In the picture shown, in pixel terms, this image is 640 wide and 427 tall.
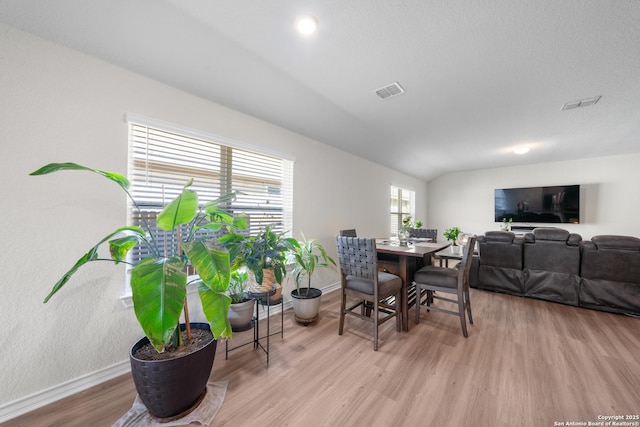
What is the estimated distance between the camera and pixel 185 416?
54.3 inches

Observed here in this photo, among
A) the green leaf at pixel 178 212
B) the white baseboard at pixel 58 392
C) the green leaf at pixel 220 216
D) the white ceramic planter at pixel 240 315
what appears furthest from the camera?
the white ceramic planter at pixel 240 315

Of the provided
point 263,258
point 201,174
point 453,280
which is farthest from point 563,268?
point 201,174

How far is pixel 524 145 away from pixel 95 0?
6057mm

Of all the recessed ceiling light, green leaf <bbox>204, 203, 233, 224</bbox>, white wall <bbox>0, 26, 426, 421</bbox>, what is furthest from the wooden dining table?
white wall <bbox>0, 26, 426, 421</bbox>

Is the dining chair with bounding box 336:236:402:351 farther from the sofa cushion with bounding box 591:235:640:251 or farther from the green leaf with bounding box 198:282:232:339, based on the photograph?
the sofa cushion with bounding box 591:235:640:251

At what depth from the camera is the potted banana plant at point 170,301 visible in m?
1.07

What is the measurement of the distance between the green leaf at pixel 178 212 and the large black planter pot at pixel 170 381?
75 cm

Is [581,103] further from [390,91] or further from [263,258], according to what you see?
[263,258]

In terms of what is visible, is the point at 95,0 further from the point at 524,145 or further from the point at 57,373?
the point at 524,145

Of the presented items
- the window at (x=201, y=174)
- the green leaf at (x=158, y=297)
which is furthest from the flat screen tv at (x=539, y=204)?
the green leaf at (x=158, y=297)

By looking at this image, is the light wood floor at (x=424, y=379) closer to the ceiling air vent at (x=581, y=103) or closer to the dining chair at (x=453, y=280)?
the dining chair at (x=453, y=280)

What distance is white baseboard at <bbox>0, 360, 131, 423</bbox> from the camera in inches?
54.6

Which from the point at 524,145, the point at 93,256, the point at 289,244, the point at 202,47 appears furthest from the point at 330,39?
the point at 524,145

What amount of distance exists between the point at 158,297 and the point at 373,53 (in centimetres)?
225
